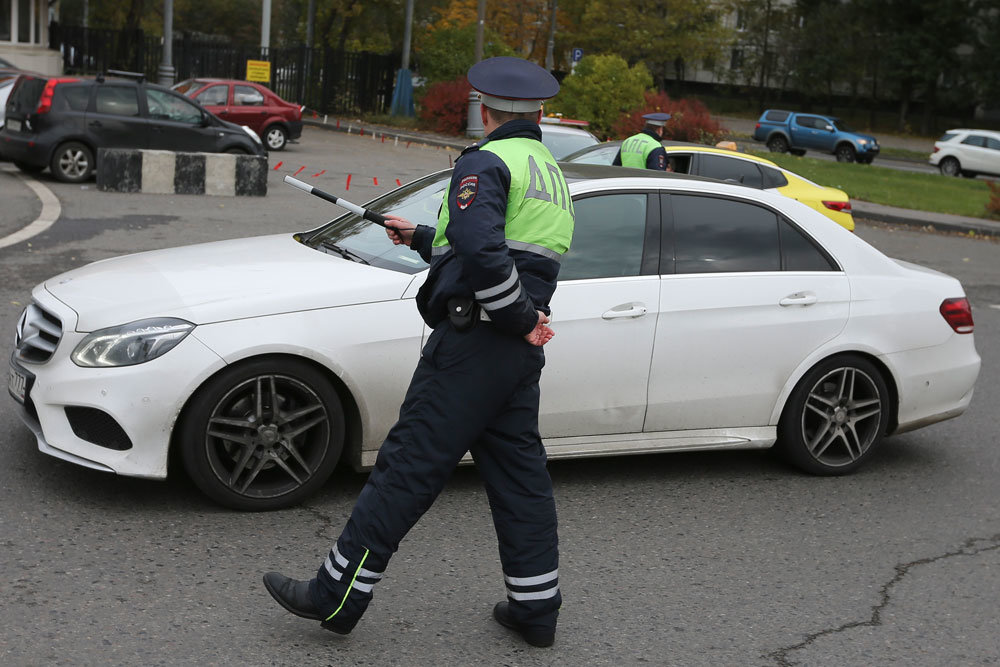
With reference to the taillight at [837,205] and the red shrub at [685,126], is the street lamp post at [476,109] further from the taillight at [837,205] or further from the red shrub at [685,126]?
the taillight at [837,205]

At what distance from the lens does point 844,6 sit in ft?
210

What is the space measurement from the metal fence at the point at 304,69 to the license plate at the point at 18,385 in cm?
3468

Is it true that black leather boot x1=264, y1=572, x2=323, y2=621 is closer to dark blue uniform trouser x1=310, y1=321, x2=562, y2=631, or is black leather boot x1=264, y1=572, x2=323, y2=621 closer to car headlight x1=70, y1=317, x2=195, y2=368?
dark blue uniform trouser x1=310, y1=321, x2=562, y2=631

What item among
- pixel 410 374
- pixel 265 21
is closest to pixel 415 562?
pixel 410 374

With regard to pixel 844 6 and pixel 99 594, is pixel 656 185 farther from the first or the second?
pixel 844 6

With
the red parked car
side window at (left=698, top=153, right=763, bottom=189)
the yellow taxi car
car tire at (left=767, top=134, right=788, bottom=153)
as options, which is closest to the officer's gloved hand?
the yellow taxi car

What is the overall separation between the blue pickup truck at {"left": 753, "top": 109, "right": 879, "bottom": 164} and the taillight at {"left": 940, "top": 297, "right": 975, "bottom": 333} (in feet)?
120

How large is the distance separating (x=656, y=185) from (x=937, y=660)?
101 inches

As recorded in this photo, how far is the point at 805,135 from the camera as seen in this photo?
140 ft

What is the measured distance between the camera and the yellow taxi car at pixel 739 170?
14047 millimetres

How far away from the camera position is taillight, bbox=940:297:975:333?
620cm

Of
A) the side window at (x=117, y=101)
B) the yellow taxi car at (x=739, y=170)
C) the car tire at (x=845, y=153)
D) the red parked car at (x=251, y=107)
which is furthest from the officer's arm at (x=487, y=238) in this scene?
the car tire at (x=845, y=153)

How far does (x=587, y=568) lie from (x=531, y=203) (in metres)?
1.65

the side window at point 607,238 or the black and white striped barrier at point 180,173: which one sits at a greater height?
the side window at point 607,238
